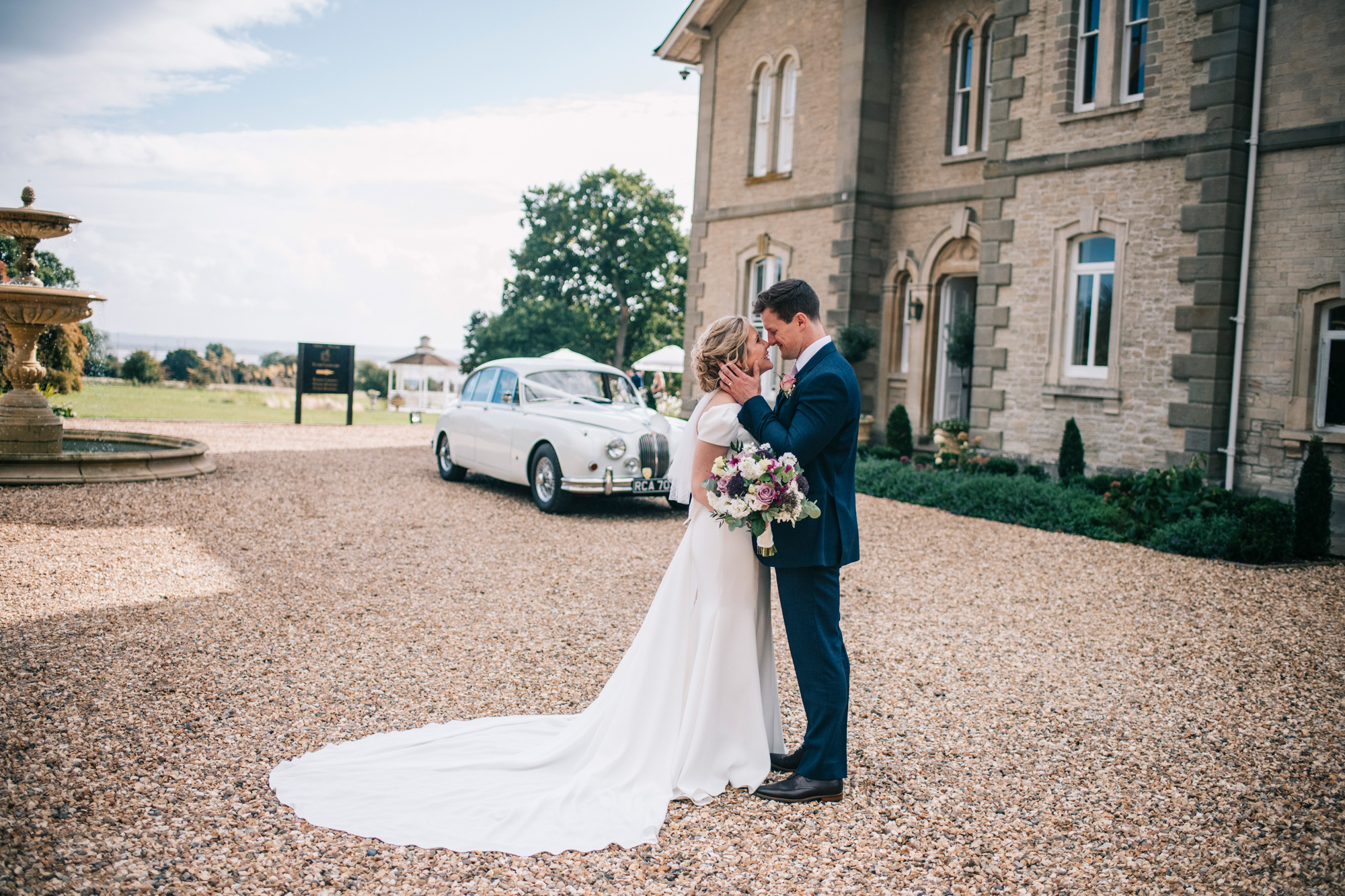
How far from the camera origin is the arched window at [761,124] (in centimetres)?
1856

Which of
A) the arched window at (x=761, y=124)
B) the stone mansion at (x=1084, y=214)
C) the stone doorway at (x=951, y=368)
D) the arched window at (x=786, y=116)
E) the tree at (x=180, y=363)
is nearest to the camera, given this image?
the stone mansion at (x=1084, y=214)

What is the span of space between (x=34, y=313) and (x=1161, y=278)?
13.3 metres

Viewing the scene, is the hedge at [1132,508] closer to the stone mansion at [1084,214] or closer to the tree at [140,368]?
the stone mansion at [1084,214]

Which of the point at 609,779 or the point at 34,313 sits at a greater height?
the point at 34,313

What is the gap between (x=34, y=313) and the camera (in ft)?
33.5

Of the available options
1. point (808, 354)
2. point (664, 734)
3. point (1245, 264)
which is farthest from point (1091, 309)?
point (664, 734)

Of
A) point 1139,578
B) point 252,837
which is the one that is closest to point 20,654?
point 252,837

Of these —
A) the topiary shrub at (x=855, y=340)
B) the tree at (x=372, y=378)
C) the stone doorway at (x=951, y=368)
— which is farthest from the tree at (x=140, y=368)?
the stone doorway at (x=951, y=368)

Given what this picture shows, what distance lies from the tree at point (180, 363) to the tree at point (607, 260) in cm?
1388

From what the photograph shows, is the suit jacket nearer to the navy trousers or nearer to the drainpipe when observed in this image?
the navy trousers

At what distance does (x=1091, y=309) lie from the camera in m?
12.0

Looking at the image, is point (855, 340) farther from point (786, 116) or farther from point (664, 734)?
point (664, 734)

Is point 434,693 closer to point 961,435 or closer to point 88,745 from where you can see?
point 88,745

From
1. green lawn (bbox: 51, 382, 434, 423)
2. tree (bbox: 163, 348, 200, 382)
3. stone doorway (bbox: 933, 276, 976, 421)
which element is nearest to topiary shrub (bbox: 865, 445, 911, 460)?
stone doorway (bbox: 933, 276, 976, 421)
